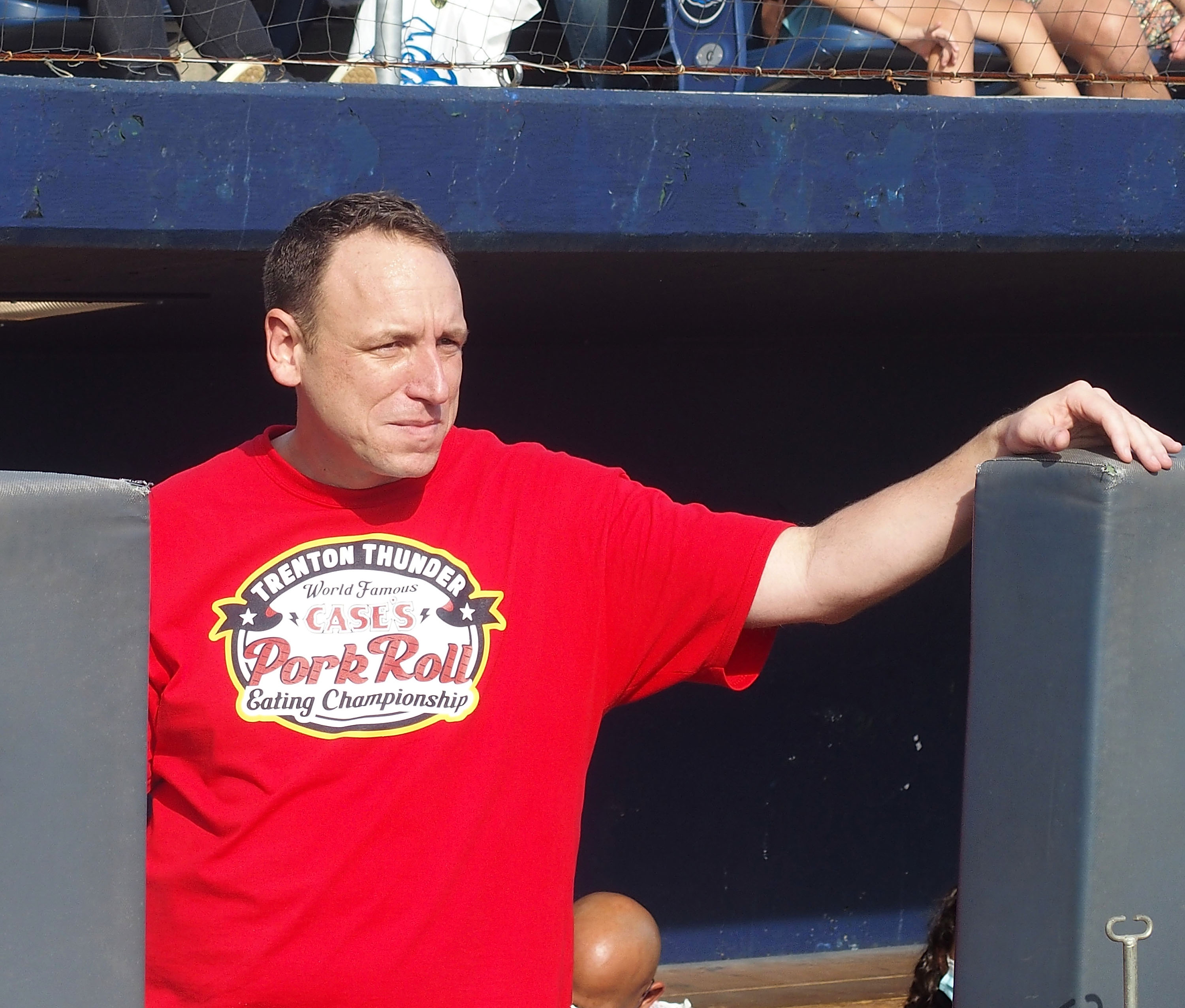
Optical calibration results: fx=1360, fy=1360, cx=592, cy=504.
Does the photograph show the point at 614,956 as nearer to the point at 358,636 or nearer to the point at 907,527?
the point at 358,636

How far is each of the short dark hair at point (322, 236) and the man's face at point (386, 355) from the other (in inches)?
0.6

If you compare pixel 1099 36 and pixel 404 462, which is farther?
pixel 1099 36

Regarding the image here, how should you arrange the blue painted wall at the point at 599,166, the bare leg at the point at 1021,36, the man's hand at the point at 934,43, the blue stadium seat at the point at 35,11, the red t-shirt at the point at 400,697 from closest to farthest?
the red t-shirt at the point at 400,697, the blue painted wall at the point at 599,166, the blue stadium seat at the point at 35,11, the man's hand at the point at 934,43, the bare leg at the point at 1021,36

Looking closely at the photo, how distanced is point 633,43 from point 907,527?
7.00ft

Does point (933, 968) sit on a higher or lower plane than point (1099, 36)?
lower

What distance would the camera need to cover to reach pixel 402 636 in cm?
188

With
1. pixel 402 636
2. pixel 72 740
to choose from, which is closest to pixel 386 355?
pixel 402 636

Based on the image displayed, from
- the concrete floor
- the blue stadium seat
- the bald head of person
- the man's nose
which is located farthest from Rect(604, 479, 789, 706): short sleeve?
the concrete floor

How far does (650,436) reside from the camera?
13.5 ft

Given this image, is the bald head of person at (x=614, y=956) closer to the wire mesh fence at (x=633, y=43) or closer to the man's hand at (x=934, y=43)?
the wire mesh fence at (x=633, y=43)

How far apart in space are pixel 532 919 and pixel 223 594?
62cm

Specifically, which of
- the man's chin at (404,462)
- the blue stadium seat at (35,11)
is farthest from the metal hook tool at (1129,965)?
the blue stadium seat at (35,11)

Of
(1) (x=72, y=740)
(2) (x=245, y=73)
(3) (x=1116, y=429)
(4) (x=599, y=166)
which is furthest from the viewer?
(2) (x=245, y=73)

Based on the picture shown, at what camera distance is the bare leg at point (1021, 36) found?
10.8 feet
